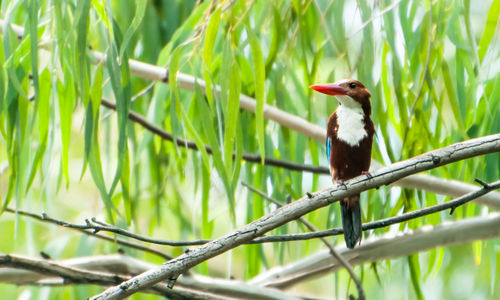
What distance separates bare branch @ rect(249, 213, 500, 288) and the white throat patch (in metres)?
0.61

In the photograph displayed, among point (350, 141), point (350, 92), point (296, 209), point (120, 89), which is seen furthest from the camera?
point (350, 92)

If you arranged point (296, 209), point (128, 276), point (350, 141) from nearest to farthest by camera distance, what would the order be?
point (296, 209) < point (350, 141) < point (128, 276)

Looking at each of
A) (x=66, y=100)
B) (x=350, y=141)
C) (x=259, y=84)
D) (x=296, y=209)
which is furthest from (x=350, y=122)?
(x=66, y=100)

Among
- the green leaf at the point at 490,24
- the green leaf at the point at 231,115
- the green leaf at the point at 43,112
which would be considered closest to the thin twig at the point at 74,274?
the green leaf at the point at 43,112

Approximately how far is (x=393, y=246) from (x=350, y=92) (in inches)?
27.2

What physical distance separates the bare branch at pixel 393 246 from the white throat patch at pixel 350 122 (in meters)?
0.61

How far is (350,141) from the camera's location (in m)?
2.44

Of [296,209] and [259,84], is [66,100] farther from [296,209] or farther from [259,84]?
[296,209]

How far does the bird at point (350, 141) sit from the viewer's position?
2412 mm

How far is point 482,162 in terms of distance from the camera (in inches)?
105

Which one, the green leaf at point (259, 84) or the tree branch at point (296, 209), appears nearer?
the tree branch at point (296, 209)

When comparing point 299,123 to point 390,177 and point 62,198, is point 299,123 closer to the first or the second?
point 390,177

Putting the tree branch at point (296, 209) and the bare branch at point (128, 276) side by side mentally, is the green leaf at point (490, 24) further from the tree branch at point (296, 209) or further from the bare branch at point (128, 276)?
the bare branch at point (128, 276)

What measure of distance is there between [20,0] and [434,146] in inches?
57.1
